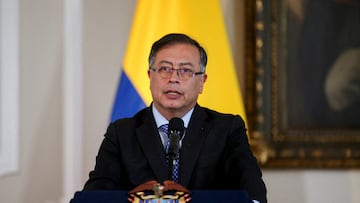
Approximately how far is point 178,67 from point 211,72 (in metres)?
1.21

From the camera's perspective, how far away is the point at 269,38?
3422 millimetres

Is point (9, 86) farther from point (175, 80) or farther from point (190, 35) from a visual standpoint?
point (175, 80)

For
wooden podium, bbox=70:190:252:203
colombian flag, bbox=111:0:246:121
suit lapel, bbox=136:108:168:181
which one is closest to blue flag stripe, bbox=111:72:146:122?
colombian flag, bbox=111:0:246:121

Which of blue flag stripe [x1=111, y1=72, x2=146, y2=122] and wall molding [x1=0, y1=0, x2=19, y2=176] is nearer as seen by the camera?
blue flag stripe [x1=111, y1=72, x2=146, y2=122]

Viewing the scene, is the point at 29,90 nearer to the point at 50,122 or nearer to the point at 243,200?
the point at 50,122

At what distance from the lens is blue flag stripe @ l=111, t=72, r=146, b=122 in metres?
3.03

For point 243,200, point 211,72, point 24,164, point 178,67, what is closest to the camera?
point 243,200

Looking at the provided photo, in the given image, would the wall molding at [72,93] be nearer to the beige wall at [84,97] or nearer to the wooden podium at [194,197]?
the beige wall at [84,97]

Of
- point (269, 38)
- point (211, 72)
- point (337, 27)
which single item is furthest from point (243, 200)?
point (337, 27)

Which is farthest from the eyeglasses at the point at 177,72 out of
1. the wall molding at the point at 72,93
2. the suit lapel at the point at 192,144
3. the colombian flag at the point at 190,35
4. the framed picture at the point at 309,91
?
the wall molding at the point at 72,93

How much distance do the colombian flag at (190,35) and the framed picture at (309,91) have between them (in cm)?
44

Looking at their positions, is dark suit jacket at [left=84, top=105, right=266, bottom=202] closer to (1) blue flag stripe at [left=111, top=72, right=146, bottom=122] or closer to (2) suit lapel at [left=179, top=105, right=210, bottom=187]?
(2) suit lapel at [left=179, top=105, right=210, bottom=187]

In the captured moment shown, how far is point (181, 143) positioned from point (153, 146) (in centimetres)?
10

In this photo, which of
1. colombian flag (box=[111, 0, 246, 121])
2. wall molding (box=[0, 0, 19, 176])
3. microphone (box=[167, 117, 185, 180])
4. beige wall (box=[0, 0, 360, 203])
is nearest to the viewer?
microphone (box=[167, 117, 185, 180])
